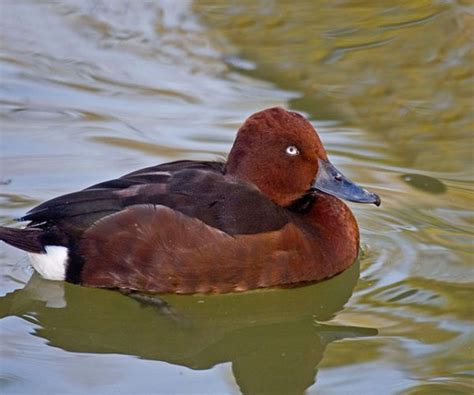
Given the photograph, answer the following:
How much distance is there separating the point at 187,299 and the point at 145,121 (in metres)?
2.23

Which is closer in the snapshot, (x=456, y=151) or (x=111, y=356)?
(x=111, y=356)

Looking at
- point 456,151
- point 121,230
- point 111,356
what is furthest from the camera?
point 456,151

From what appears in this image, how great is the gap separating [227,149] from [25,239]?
1842mm

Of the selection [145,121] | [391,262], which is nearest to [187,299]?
[391,262]

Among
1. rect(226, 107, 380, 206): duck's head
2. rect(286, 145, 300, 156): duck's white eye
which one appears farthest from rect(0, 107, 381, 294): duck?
rect(286, 145, 300, 156): duck's white eye

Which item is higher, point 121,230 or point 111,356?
point 121,230

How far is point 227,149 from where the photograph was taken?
723cm

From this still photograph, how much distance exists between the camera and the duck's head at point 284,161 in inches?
232

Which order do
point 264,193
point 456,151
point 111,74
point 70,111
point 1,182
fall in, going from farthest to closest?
1. point 111,74
2. point 70,111
3. point 456,151
4. point 1,182
5. point 264,193

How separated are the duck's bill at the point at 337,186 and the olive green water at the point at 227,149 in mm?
328

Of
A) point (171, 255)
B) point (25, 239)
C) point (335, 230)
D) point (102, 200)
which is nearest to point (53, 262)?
point (25, 239)

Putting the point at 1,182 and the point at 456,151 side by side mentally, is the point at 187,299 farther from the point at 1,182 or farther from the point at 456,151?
the point at 456,151

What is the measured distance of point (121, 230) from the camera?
18.3ft

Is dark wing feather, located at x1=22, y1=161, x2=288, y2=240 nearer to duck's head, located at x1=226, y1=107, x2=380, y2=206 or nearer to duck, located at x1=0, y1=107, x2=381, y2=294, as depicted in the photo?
duck, located at x1=0, y1=107, x2=381, y2=294
